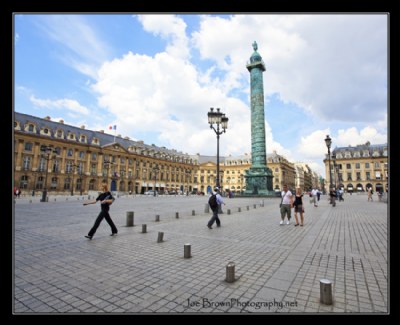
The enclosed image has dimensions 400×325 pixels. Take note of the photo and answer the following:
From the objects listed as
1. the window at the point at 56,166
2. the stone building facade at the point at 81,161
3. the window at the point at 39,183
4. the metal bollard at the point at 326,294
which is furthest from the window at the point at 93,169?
the metal bollard at the point at 326,294

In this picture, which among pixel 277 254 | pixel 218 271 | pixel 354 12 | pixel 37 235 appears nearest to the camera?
pixel 354 12

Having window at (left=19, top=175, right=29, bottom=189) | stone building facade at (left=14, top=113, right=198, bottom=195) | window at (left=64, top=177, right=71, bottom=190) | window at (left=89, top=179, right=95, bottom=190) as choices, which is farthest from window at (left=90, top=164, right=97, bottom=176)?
window at (left=19, top=175, right=29, bottom=189)

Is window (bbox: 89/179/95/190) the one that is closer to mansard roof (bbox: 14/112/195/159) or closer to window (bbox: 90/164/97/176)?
window (bbox: 90/164/97/176)

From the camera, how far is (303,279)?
4.11 meters

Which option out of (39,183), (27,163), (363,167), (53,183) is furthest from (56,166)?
(363,167)

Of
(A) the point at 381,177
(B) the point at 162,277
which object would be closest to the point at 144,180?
(B) the point at 162,277

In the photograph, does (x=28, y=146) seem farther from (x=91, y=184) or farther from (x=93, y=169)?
(x=91, y=184)

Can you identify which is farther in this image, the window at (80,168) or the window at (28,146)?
the window at (80,168)

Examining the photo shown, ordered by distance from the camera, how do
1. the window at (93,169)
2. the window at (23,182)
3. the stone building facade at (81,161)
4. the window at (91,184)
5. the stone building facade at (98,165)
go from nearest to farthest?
the window at (23,182), the stone building facade at (81,161), the stone building facade at (98,165), the window at (91,184), the window at (93,169)

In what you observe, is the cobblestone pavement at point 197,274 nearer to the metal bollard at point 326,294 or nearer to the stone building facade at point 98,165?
the metal bollard at point 326,294

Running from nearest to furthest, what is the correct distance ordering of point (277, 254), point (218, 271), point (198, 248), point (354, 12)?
point (354, 12) < point (218, 271) < point (277, 254) < point (198, 248)

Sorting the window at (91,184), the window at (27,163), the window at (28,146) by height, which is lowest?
the window at (91,184)
